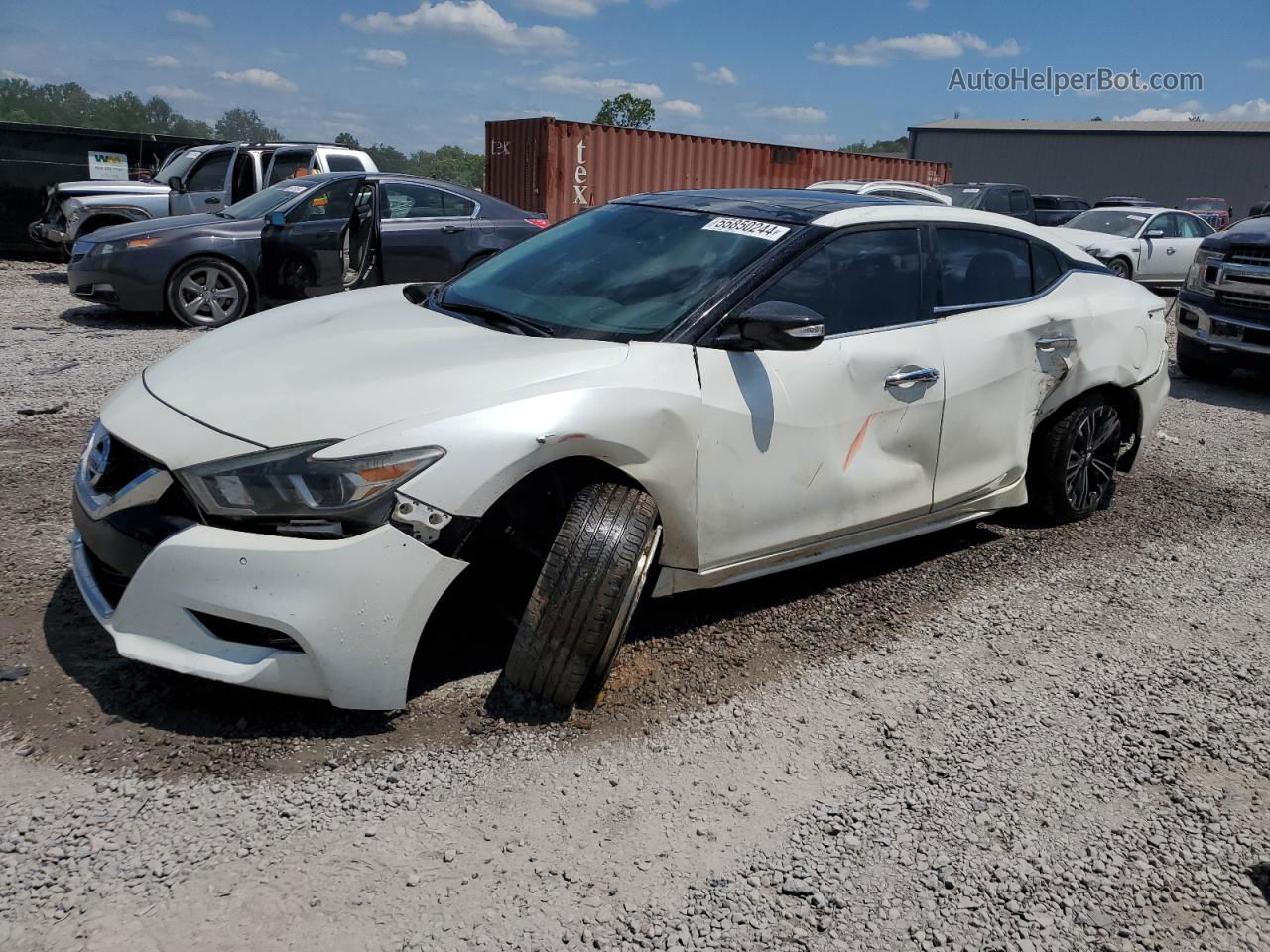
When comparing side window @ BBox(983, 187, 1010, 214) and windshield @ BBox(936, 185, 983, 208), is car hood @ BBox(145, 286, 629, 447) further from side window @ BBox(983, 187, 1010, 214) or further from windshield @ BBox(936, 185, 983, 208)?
side window @ BBox(983, 187, 1010, 214)

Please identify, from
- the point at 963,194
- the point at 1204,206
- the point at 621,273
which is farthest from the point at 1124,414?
the point at 1204,206

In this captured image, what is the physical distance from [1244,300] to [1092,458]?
16.3 feet

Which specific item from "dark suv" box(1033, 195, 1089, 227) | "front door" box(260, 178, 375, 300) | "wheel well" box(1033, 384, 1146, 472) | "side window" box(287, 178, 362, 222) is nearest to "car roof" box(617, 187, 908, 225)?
"wheel well" box(1033, 384, 1146, 472)

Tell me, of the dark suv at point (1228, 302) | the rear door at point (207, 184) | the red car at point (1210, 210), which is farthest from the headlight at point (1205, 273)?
the red car at point (1210, 210)

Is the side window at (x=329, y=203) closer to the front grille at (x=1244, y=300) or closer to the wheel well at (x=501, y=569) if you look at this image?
the wheel well at (x=501, y=569)

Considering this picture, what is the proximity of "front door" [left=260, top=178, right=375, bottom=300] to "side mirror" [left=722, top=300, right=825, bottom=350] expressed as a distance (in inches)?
225

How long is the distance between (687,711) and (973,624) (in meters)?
1.40

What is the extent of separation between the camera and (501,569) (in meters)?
Result: 3.29

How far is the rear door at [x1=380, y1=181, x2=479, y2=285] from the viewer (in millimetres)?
9938

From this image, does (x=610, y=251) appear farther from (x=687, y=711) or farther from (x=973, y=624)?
(x=973, y=624)

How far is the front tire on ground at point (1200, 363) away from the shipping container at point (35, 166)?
14.8 metres

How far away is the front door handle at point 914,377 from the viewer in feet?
12.3

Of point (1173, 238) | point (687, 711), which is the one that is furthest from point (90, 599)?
point (1173, 238)

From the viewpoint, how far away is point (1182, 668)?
3699 millimetres
